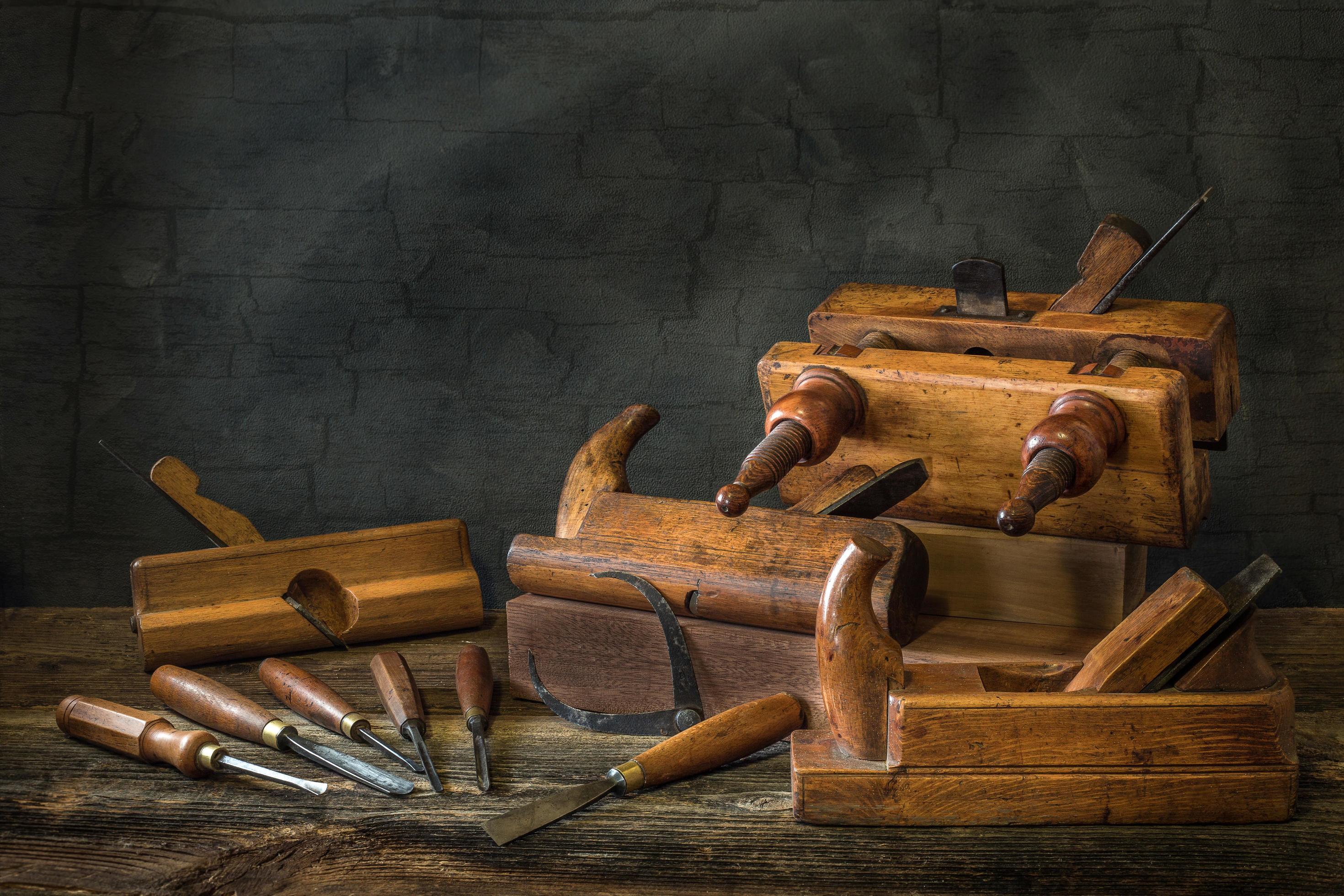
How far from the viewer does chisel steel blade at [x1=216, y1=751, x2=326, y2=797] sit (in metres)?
1.15

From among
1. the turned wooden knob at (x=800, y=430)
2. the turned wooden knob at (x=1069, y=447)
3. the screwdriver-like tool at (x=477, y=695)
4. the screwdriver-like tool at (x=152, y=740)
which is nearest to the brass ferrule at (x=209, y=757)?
the screwdriver-like tool at (x=152, y=740)

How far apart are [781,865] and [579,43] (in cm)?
115

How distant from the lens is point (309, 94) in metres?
Answer: 1.73

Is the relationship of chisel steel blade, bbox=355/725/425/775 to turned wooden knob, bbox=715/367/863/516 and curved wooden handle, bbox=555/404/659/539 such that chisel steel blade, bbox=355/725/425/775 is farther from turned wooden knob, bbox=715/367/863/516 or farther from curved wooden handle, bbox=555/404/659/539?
turned wooden knob, bbox=715/367/863/516

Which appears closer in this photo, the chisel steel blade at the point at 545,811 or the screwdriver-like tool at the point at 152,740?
the chisel steel blade at the point at 545,811

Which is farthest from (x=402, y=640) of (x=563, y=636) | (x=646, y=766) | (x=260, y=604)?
(x=646, y=766)

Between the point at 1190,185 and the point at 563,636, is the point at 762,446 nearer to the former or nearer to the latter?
the point at 563,636

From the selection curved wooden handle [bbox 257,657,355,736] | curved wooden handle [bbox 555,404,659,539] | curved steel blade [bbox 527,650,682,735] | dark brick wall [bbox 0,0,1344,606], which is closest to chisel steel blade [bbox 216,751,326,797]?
curved wooden handle [bbox 257,657,355,736]

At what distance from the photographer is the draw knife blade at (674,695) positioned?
1254 millimetres

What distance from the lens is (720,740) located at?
1.15 m

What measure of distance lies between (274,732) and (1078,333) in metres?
0.91

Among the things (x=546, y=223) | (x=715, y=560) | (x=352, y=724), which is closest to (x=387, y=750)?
(x=352, y=724)

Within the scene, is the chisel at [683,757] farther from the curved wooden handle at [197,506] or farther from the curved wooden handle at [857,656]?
the curved wooden handle at [197,506]

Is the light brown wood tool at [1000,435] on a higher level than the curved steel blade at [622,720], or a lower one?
higher
